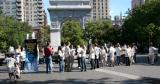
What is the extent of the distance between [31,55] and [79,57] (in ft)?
9.29

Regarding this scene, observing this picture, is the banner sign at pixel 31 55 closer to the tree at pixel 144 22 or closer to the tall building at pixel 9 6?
the tree at pixel 144 22

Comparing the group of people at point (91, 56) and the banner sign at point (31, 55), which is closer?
the banner sign at point (31, 55)

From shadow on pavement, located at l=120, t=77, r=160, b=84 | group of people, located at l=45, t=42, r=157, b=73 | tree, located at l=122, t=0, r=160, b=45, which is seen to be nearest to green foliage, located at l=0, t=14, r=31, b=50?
tree, located at l=122, t=0, r=160, b=45

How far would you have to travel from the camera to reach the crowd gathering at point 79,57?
86.3 feet

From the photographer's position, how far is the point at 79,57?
91.2 ft

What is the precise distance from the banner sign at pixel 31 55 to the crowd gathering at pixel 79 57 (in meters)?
0.51

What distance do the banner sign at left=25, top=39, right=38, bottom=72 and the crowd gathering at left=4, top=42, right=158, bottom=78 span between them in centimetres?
51

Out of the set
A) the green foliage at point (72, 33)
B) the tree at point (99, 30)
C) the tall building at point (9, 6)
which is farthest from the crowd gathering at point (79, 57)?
the tall building at point (9, 6)

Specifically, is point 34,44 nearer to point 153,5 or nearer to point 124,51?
point 124,51

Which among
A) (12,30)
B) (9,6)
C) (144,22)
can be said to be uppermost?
(9,6)

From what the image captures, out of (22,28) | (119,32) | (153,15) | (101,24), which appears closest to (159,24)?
(153,15)

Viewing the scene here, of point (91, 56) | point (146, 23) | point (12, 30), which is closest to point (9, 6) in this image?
point (12, 30)

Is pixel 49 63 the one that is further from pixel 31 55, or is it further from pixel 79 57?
pixel 79 57

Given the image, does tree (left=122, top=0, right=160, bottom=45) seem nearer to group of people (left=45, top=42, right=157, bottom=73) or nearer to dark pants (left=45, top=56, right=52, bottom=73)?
group of people (left=45, top=42, right=157, bottom=73)
